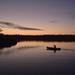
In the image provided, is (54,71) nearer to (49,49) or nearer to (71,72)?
(71,72)

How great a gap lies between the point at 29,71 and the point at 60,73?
2.96 m

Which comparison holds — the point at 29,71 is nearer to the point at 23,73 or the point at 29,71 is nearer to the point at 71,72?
the point at 23,73

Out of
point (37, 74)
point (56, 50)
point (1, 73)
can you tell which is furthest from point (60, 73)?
point (56, 50)

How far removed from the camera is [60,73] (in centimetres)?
1862

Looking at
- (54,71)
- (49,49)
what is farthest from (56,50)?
(54,71)

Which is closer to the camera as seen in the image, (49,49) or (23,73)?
(23,73)

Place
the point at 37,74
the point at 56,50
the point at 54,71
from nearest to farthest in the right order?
1. the point at 37,74
2. the point at 54,71
3. the point at 56,50

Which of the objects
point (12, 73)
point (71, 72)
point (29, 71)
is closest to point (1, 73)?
point (12, 73)

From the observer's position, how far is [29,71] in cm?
1952

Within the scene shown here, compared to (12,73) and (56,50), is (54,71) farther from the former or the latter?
(56,50)

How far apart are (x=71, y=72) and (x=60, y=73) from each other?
3.69 feet

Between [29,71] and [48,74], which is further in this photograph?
[29,71]

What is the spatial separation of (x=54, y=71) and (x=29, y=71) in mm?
2351

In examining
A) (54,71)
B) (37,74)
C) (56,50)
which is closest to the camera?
(37,74)
